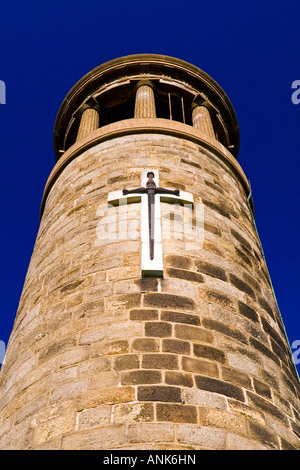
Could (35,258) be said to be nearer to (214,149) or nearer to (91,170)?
(91,170)

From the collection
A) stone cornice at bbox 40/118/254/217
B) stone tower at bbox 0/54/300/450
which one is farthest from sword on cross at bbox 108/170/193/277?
stone cornice at bbox 40/118/254/217

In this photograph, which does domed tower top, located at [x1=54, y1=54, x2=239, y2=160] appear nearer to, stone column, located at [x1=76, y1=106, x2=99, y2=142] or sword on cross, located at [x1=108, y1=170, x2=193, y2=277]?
stone column, located at [x1=76, y1=106, x2=99, y2=142]

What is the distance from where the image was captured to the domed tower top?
10.9 m

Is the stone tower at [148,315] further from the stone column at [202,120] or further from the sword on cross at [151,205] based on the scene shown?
the stone column at [202,120]

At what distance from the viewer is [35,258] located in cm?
753

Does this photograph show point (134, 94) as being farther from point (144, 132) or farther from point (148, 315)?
point (148, 315)

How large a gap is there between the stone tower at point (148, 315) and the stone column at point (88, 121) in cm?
112

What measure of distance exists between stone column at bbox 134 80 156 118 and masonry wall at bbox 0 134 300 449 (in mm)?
2368

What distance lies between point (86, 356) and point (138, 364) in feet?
1.85

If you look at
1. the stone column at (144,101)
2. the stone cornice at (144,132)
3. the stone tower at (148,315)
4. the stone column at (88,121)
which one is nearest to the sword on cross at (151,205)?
the stone tower at (148,315)

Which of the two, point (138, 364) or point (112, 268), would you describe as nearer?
point (138, 364)

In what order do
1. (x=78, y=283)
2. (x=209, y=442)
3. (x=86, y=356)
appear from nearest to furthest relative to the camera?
1. (x=209, y=442)
2. (x=86, y=356)
3. (x=78, y=283)

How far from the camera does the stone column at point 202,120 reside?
10006mm

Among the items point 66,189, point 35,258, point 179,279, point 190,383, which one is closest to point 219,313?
point 179,279
